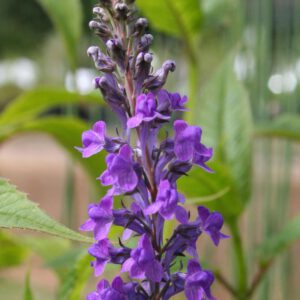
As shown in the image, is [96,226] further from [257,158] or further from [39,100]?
[257,158]

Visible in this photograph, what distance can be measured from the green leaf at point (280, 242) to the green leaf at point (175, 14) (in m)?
0.38

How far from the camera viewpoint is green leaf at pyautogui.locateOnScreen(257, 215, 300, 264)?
3.10 feet

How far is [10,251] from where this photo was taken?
1.33 metres

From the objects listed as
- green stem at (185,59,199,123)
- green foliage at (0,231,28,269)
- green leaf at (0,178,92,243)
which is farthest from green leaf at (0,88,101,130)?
green leaf at (0,178,92,243)

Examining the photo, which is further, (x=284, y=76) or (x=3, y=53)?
(x=3, y=53)

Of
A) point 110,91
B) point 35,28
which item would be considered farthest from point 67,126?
point 35,28

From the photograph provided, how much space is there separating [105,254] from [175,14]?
70 cm

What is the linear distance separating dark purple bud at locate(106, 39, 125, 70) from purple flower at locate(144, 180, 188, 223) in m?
0.10

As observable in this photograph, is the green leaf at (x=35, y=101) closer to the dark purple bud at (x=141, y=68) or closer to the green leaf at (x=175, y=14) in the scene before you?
the green leaf at (x=175, y=14)

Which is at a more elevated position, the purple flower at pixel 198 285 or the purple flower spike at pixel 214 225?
the purple flower spike at pixel 214 225

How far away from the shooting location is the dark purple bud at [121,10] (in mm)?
521

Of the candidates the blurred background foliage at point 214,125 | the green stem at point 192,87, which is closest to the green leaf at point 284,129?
the blurred background foliage at point 214,125

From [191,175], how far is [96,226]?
1.41 feet

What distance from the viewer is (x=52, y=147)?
14.9ft
